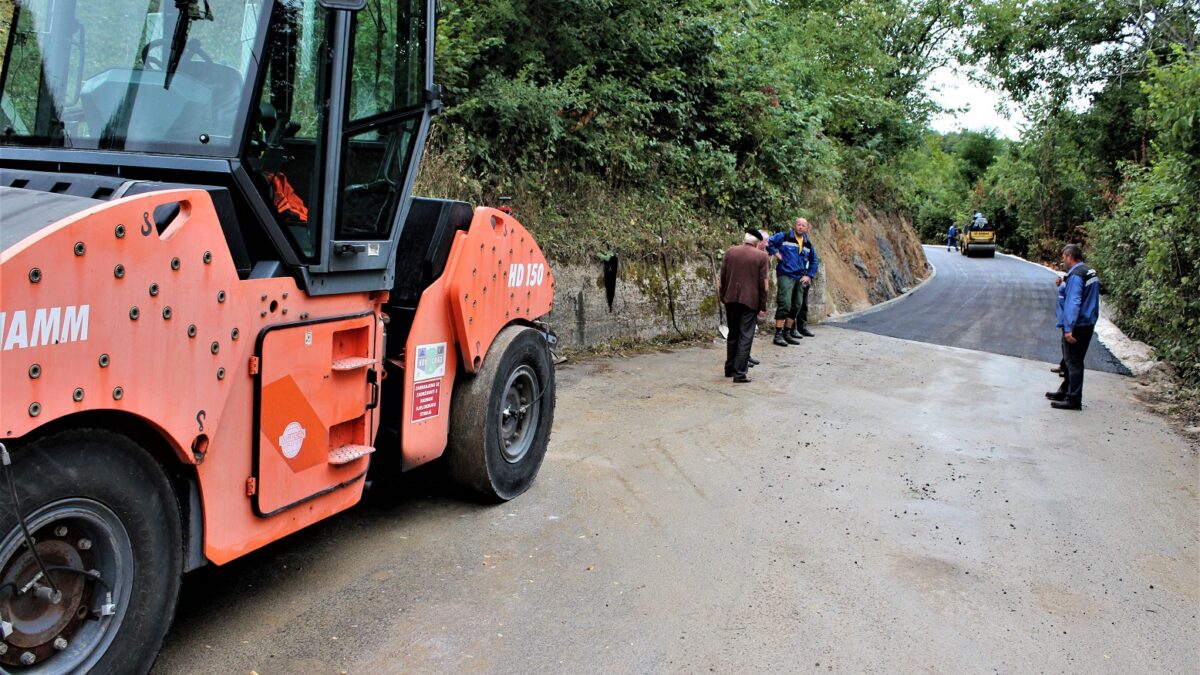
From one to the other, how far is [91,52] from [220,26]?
56 centimetres

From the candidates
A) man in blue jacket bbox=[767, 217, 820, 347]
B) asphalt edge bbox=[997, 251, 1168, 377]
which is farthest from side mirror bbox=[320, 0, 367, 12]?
asphalt edge bbox=[997, 251, 1168, 377]

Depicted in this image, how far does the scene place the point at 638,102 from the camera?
13633mm

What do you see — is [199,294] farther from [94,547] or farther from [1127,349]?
[1127,349]

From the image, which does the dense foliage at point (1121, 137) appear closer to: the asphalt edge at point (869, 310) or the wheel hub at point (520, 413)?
the asphalt edge at point (869, 310)

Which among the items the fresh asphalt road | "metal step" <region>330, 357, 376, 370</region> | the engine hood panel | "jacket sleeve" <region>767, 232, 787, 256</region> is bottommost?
the fresh asphalt road

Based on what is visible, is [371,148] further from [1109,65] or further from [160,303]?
[1109,65]

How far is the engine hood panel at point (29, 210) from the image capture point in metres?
2.64

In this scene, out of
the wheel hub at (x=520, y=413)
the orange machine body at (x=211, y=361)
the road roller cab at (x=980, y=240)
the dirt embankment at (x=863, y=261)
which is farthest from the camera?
the road roller cab at (x=980, y=240)

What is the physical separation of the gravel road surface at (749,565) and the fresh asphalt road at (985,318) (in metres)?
6.41

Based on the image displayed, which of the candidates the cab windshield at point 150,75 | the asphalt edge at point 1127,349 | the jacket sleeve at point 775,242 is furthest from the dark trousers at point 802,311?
the cab windshield at point 150,75

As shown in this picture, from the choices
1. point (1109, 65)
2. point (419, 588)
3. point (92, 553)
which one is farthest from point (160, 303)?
point (1109, 65)

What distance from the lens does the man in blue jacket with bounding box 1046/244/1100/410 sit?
942 centimetres

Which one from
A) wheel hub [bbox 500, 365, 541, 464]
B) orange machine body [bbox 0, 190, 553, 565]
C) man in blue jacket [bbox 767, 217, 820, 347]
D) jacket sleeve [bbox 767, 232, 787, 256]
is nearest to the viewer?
orange machine body [bbox 0, 190, 553, 565]

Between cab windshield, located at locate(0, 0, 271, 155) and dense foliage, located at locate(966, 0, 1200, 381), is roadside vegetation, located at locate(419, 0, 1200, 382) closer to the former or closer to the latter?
dense foliage, located at locate(966, 0, 1200, 381)
